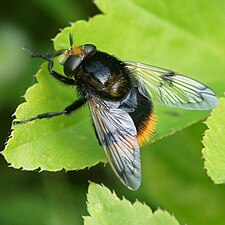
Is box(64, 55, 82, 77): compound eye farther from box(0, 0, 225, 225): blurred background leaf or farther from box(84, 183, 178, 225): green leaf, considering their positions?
box(84, 183, 178, 225): green leaf

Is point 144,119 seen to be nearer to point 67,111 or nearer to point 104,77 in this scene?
point 104,77

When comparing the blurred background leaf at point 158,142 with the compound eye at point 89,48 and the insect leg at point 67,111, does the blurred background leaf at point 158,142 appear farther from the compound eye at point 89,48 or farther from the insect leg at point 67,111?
the insect leg at point 67,111

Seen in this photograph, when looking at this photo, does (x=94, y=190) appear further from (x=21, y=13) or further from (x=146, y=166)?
(x=21, y=13)

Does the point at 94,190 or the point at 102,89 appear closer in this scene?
the point at 94,190

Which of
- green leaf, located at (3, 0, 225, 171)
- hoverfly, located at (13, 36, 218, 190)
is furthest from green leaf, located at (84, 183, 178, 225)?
green leaf, located at (3, 0, 225, 171)

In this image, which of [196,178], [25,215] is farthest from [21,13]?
[196,178]

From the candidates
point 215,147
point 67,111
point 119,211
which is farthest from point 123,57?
point 119,211

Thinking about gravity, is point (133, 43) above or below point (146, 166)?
above
